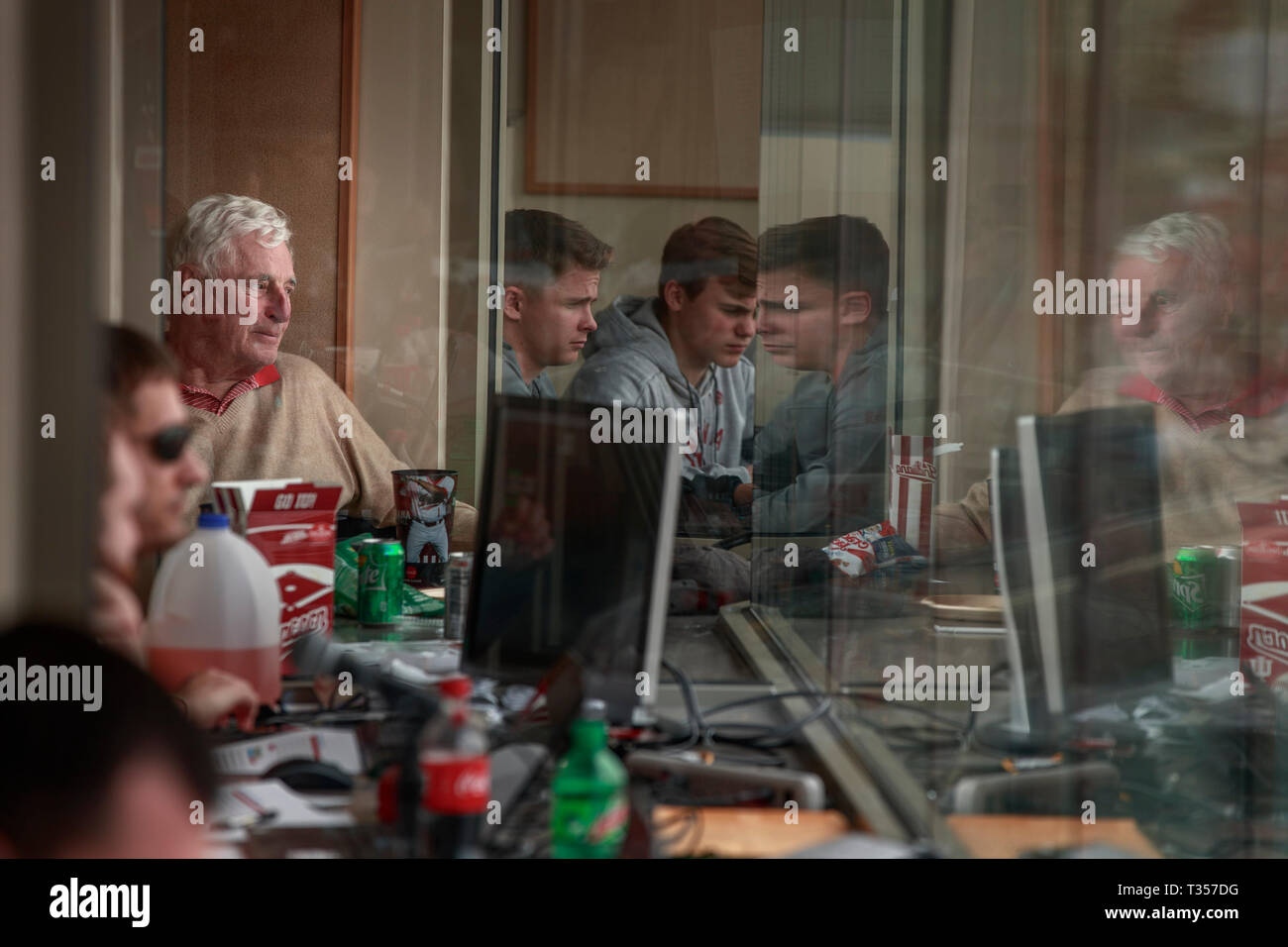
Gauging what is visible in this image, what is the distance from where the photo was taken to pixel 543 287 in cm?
286

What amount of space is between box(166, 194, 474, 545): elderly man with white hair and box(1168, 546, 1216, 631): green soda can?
124 centimetres

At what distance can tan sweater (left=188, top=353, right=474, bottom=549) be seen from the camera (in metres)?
2.28

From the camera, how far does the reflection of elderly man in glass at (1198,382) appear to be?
1294 millimetres

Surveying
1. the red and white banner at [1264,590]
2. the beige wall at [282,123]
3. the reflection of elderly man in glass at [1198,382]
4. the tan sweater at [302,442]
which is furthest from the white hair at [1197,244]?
the beige wall at [282,123]

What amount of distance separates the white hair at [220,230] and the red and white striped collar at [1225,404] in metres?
1.87

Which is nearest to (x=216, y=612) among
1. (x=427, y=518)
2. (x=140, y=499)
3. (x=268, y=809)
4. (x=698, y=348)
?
(x=140, y=499)

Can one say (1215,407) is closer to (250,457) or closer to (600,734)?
(600,734)

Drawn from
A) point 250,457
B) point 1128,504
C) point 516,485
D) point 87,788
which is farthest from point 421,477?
point 1128,504

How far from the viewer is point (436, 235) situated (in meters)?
3.02

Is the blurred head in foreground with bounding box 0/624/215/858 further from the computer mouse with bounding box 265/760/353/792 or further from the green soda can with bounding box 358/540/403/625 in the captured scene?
the green soda can with bounding box 358/540/403/625

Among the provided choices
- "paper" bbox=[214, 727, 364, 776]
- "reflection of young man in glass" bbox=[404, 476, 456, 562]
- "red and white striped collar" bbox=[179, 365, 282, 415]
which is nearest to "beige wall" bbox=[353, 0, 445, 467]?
"red and white striped collar" bbox=[179, 365, 282, 415]

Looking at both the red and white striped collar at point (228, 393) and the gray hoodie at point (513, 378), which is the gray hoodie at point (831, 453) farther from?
the red and white striped collar at point (228, 393)

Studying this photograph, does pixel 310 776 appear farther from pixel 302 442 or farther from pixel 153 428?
pixel 302 442

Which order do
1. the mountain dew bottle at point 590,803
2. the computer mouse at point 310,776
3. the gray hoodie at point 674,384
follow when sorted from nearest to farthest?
the mountain dew bottle at point 590,803 → the computer mouse at point 310,776 → the gray hoodie at point 674,384
